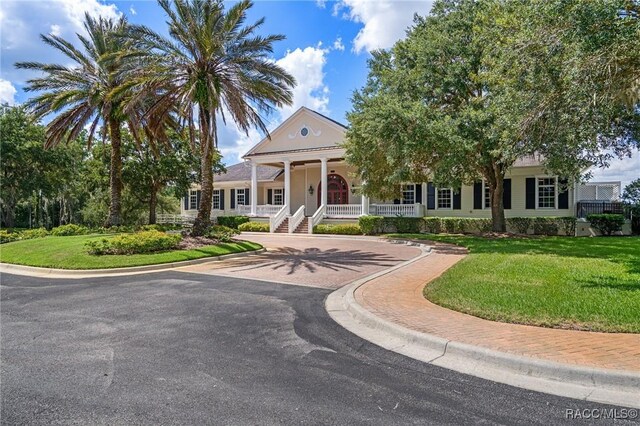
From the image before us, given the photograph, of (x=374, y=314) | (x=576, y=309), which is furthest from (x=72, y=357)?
(x=576, y=309)

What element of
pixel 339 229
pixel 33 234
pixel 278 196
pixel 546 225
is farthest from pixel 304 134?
pixel 33 234

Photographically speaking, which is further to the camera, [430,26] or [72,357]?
[430,26]

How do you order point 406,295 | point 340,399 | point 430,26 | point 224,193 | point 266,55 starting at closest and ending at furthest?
point 340,399
point 406,295
point 266,55
point 430,26
point 224,193

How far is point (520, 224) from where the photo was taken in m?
23.7

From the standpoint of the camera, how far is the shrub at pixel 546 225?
23156mm

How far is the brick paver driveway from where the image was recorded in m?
10.8

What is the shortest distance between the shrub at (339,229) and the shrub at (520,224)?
889 cm

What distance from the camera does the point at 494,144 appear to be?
1639cm

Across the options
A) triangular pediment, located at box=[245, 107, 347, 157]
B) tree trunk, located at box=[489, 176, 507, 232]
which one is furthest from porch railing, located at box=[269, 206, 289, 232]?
tree trunk, located at box=[489, 176, 507, 232]

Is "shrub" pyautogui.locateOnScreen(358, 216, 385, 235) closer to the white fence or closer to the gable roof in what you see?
the gable roof

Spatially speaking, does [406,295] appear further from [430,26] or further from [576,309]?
[430,26]

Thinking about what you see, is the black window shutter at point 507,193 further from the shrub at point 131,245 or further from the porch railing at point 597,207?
the shrub at point 131,245

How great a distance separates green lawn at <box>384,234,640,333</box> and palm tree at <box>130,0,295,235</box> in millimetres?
11477

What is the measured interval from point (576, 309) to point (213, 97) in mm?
14327
